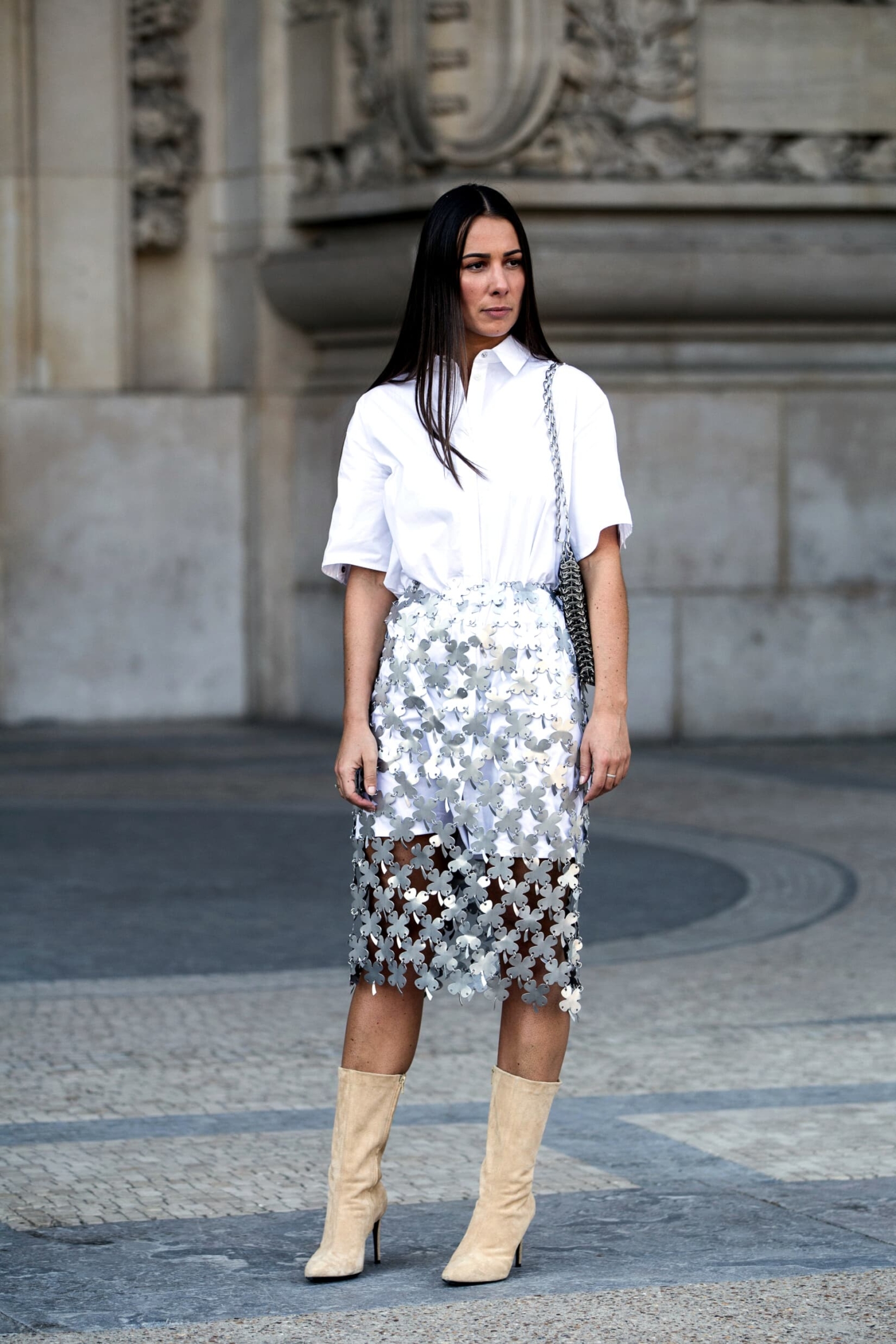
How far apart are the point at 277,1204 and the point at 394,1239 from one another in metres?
0.30

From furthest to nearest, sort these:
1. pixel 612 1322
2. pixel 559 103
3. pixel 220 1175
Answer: pixel 559 103
pixel 220 1175
pixel 612 1322

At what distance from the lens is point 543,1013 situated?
404 centimetres

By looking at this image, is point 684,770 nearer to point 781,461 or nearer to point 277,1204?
point 781,461

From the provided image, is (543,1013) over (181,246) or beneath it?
beneath

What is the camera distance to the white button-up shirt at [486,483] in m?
4.02

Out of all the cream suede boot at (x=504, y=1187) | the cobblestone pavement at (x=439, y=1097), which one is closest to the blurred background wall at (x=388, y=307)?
the cobblestone pavement at (x=439, y=1097)

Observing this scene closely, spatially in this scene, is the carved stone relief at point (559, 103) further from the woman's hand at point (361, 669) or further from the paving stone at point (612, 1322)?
the paving stone at point (612, 1322)

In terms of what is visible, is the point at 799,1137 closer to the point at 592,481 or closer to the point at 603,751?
the point at 603,751

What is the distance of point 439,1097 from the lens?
5352 millimetres

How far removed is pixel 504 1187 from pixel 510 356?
4.44 feet

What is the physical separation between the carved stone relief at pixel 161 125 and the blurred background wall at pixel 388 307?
18mm

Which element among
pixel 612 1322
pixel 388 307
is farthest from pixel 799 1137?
pixel 388 307

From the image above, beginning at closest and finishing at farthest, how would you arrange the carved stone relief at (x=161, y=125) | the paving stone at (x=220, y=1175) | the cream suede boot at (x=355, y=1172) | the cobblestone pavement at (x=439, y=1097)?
the cobblestone pavement at (x=439, y=1097), the cream suede boot at (x=355, y=1172), the paving stone at (x=220, y=1175), the carved stone relief at (x=161, y=125)

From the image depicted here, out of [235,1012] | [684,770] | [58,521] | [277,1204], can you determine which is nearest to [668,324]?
[684,770]
